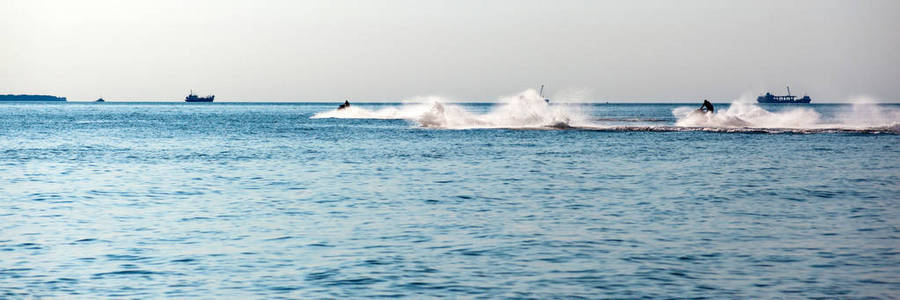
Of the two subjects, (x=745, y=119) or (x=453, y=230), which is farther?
(x=745, y=119)

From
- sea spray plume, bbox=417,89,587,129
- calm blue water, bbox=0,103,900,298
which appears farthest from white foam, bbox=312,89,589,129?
calm blue water, bbox=0,103,900,298

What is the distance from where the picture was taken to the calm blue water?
15.0 meters

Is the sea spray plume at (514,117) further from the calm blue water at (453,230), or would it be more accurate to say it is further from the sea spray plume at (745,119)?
the calm blue water at (453,230)

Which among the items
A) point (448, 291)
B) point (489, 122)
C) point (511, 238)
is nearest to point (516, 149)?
point (511, 238)

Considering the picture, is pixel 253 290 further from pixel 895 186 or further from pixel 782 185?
pixel 895 186

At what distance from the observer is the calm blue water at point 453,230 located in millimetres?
14961

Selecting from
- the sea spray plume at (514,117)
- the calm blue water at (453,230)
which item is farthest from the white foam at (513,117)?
the calm blue water at (453,230)

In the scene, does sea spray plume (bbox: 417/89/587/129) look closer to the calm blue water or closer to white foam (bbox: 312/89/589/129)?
white foam (bbox: 312/89/589/129)

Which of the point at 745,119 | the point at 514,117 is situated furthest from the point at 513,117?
the point at 745,119

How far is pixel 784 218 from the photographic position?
2341 cm

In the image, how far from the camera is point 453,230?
20859 mm

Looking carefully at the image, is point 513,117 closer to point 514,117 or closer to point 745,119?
point 514,117

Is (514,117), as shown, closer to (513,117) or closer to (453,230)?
(513,117)

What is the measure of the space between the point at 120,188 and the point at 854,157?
35.6 m
